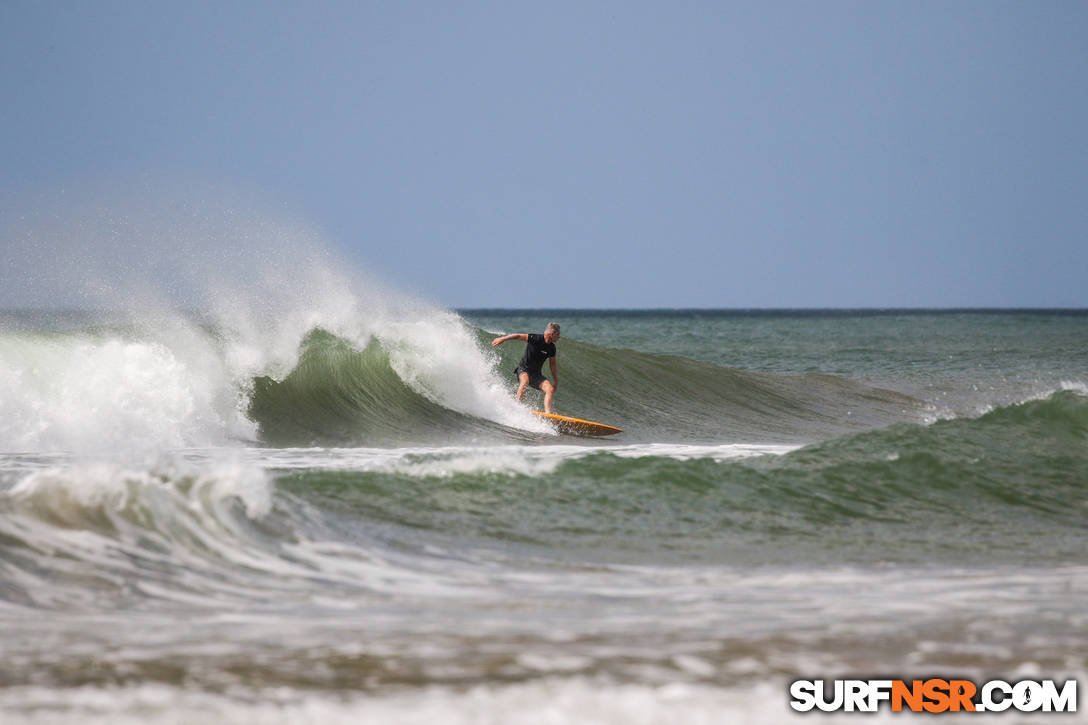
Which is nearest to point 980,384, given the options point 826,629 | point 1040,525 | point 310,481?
point 1040,525

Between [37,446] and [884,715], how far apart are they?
11149 mm

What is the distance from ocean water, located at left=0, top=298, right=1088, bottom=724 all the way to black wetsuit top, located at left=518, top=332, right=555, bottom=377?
75cm

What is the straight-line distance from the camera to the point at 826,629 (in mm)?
4922

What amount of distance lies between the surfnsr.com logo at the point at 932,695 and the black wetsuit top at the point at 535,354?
11837mm

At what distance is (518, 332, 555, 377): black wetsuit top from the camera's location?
15.9 meters

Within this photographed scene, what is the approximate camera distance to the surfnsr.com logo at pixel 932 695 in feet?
12.7

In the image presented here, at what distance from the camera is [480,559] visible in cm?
672

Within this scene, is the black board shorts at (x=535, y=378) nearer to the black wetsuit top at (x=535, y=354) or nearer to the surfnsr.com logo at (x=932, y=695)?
the black wetsuit top at (x=535, y=354)

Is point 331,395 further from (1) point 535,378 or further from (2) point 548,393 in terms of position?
(2) point 548,393

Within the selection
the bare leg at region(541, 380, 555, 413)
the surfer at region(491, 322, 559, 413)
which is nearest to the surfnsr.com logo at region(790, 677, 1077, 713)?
the bare leg at region(541, 380, 555, 413)

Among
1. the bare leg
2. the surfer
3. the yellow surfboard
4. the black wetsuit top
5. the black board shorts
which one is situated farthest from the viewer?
the black board shorts

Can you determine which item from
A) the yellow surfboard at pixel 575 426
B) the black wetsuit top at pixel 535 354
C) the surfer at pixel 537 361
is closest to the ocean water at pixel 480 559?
the yellow surfboard at pixel 575 426

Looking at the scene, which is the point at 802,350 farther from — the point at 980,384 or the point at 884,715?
the point at 884,715

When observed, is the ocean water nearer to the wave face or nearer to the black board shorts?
the wave face
